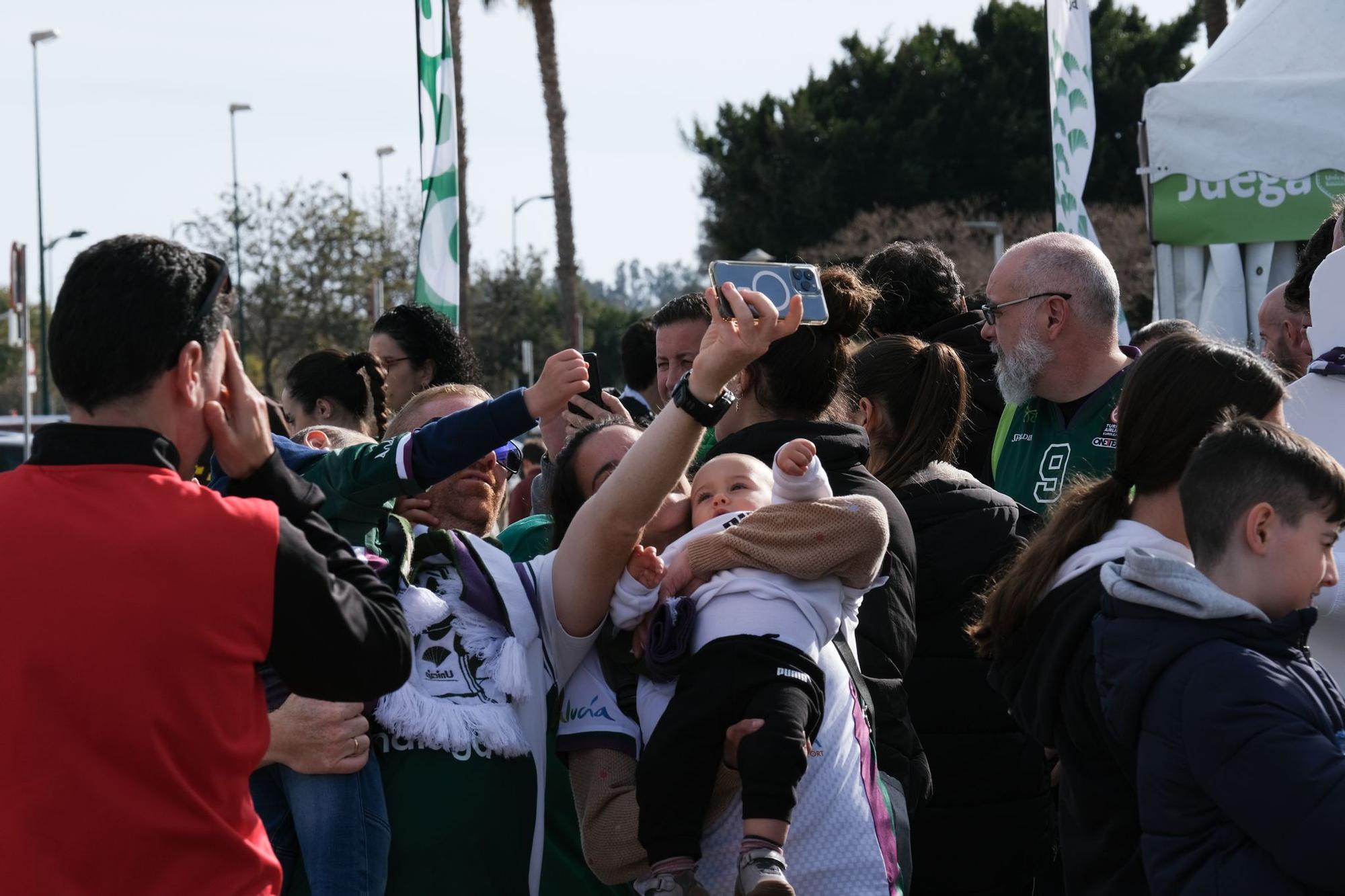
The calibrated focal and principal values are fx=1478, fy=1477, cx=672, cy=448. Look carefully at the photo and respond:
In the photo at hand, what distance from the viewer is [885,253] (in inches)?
202

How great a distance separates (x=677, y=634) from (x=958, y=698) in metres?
1.22

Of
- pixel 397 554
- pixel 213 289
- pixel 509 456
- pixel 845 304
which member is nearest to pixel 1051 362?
pixel 845 304

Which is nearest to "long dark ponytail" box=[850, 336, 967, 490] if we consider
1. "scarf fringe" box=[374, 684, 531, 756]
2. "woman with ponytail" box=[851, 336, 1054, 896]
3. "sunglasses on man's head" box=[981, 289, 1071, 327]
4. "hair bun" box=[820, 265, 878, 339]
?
"woman with ponytail" box=[851, 336, 1054, 896]

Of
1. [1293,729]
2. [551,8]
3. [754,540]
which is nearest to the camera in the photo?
[1293,729]

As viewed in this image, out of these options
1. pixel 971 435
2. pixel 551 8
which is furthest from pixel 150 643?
pixel 551 8

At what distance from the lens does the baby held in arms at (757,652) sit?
98.4 inches

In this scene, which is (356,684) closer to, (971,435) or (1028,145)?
(971,435)

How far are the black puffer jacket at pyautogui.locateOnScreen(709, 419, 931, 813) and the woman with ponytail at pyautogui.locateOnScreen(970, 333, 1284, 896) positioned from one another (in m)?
0.37

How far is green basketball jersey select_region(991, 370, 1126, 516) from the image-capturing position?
14.5 ft

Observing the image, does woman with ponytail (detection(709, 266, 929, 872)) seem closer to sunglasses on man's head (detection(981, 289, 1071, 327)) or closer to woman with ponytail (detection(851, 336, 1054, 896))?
woman with ponytail (detection(851, 336, 1054, 896))

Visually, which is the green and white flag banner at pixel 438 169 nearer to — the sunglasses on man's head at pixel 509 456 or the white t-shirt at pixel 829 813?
the sunglasses on man's head at pixel 509 456

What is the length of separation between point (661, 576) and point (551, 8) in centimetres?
2134

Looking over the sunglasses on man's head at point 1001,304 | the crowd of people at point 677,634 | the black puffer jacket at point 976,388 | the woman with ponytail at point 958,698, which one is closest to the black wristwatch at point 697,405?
the crowd of people at point 677,634

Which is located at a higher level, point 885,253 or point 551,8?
point 551,8
